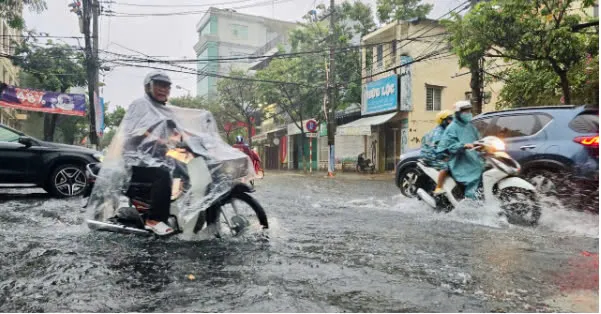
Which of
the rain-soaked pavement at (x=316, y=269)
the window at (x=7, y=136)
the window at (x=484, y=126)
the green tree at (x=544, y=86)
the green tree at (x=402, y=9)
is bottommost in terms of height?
Result: the rain-soaked pavement at (x=316, y=269)

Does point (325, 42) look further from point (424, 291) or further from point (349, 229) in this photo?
point (424, 291)

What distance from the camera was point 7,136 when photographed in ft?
24.4

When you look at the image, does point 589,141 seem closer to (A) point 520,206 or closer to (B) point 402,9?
(A) point 520,206

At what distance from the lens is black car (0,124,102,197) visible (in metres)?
7.35

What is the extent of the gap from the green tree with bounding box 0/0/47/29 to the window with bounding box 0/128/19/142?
2726 millimetres

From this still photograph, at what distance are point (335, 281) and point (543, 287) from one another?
1.19m

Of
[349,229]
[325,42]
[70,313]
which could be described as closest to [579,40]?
[349,229]

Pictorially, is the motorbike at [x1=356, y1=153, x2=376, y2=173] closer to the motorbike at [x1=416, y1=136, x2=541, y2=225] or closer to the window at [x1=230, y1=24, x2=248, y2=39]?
the motorbike at [x1=416, y1=136, x2=541, y2=225]

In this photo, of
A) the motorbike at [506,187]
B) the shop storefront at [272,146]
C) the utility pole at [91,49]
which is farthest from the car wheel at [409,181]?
the shop storefront at [272,146]

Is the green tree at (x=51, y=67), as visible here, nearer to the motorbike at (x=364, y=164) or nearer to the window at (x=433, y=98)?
the motorbike at (x=364, y=164)

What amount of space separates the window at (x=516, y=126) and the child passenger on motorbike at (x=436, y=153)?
32.1 inches

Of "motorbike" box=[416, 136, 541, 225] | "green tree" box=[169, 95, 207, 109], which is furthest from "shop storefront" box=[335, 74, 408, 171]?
"green tree" box=[169, 95, 207, 109]

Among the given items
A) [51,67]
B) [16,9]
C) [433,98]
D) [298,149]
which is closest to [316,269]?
[16,9]

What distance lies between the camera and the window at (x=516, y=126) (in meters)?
→ 5.87
